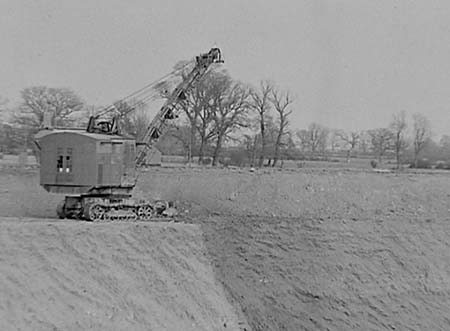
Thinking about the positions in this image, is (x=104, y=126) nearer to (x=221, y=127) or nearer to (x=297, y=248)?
(x=297, y=248)

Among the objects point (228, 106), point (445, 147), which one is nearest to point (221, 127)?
point (228, 106)

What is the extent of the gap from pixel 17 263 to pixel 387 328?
9.41 metres

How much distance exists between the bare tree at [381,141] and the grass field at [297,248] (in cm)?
2811

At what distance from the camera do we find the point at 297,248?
67.8 feet

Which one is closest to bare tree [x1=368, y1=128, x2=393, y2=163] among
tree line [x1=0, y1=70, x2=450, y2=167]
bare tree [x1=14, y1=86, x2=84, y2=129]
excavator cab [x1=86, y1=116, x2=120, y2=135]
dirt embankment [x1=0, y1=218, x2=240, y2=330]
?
tree line [x1=0, y1=70, x2=450, y2=167]

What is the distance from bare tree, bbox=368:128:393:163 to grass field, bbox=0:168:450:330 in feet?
92.2

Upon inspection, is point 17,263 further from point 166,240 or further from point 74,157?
point 74,157

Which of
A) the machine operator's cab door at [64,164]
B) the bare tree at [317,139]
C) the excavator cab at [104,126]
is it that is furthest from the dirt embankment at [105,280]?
the bare tree at [317,139]

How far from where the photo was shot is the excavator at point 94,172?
21547 mm

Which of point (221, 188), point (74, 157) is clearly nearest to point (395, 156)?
point (221, 188)

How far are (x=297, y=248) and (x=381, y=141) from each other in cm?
3821

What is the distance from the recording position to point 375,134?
187ft

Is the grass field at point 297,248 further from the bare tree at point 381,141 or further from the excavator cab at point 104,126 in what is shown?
the bare tree at point 381,141

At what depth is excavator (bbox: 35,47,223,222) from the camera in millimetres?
21547
